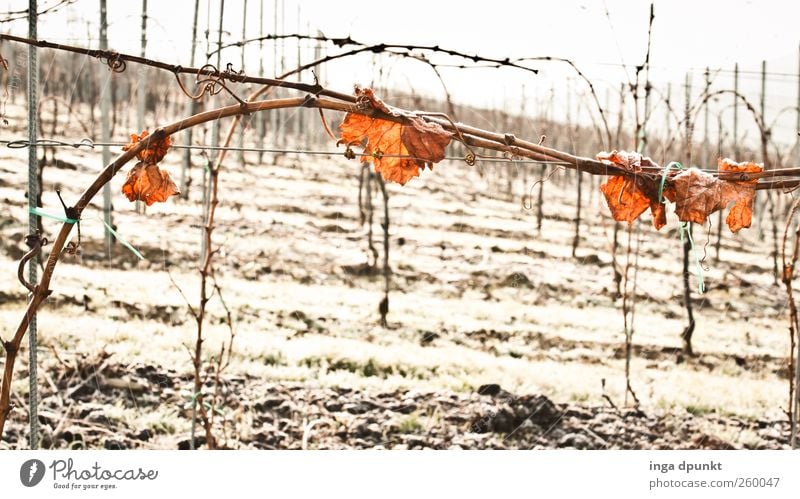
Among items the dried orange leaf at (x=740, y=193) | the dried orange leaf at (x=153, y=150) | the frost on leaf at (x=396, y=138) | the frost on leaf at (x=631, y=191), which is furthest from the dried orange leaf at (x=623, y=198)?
the dried orange leaf at (x=153, y=150)

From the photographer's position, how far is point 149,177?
0.81 metres

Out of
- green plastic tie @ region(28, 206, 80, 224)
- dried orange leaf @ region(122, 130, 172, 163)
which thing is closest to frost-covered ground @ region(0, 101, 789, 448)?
green plastic tie @ region(28, 206, 80, 224)

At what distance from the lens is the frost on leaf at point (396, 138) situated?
2.60 ft

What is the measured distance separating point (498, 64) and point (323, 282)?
2484 mm

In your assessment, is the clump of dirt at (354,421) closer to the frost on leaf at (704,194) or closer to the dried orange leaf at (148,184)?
the dried orange leaf at (148,184)

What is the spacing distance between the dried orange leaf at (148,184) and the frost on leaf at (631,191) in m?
0.56

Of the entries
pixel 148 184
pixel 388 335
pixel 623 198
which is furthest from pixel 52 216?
pixel 388 335

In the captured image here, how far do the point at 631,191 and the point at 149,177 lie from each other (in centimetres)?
62

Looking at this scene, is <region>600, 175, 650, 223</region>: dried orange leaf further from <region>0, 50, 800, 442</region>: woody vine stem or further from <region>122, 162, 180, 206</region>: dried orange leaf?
<region>122, 162, 180, 206</region>: dried orange leaf

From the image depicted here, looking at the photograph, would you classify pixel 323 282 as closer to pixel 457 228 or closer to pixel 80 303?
pixel 80 303

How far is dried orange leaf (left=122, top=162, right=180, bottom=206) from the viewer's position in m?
0.81

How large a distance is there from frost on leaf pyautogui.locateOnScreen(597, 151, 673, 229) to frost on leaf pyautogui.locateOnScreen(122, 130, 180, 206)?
556mm

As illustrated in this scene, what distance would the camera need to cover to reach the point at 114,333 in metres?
2.23
